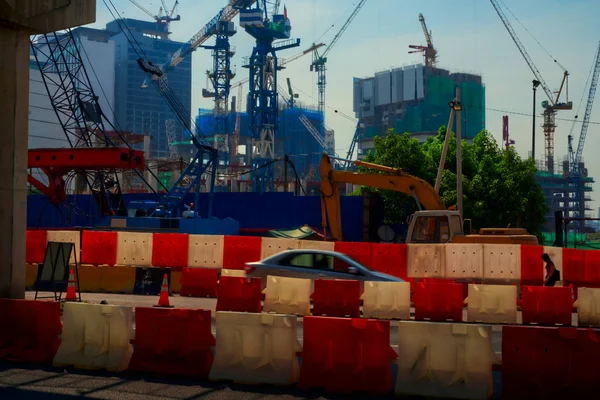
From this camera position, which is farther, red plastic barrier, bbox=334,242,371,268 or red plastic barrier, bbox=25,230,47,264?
red plastic barrier, bbox=25,230,47,264

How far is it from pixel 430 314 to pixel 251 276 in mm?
4114

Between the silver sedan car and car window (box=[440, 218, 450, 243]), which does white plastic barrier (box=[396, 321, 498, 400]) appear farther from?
car window (box=[440, 218, 450, 243])

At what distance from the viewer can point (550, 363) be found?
854 centimetres

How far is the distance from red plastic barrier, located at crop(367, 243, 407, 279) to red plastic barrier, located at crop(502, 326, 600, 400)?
12150 millimetres

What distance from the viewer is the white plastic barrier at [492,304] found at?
16.0m

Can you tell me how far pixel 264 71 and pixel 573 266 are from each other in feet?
341

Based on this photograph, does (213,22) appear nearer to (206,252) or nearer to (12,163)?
(206,252)

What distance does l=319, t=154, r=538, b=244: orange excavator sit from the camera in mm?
22109

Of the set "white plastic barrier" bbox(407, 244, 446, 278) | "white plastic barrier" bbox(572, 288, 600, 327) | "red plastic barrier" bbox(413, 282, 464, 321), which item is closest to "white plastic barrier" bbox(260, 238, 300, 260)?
"white plastic barrier" bbox(407, 244, 446, 278)

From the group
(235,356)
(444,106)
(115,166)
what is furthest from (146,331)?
(444,106)

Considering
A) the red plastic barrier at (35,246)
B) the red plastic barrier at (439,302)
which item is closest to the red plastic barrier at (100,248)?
the red plastic barrier at (35,246)

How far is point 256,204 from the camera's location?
149 ft

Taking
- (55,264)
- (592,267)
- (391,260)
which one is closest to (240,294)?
(55,264)

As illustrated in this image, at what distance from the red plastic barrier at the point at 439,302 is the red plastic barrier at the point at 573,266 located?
5.41 meters
